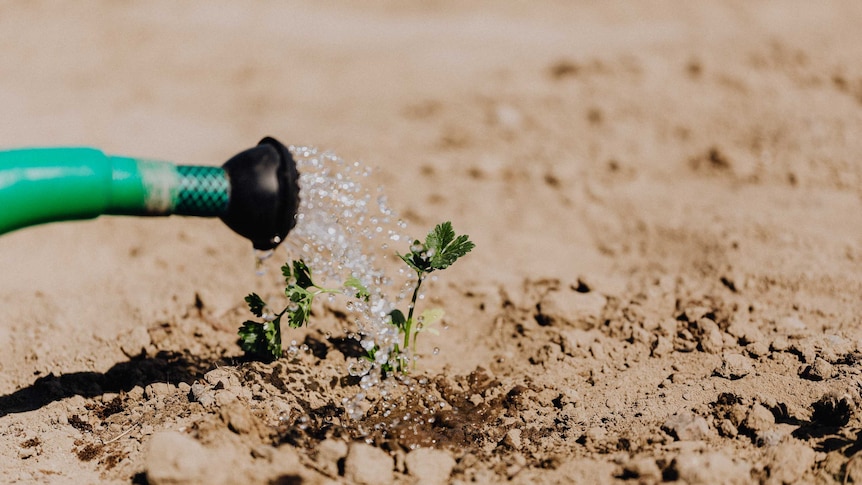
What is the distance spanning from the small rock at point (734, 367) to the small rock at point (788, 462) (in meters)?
0.43

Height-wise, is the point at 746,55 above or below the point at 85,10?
above

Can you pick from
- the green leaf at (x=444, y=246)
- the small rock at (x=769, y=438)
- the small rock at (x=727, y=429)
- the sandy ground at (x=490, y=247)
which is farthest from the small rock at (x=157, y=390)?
the small rock at (x=769, y=438)

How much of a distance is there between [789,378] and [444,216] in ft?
6.62

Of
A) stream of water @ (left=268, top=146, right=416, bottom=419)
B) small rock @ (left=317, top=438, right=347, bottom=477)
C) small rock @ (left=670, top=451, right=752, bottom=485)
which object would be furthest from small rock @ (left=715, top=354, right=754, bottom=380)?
small rock @ (left=317, top=438, right=347, bottom=477)

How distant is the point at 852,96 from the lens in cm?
501

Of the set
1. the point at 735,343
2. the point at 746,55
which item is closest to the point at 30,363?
the point at 735,343

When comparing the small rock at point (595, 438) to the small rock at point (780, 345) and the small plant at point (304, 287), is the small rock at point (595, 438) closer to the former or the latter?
the small plant at point (304, 287)

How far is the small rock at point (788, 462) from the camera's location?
2217 mm

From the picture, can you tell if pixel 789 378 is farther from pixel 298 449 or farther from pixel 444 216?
pixel 444 216

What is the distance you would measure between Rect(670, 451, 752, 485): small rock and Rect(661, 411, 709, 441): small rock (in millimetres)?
160

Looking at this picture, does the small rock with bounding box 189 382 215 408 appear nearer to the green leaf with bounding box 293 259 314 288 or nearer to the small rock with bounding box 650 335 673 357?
the green leaf with bounding box 293 259 314 288

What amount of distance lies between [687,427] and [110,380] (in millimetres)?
2117

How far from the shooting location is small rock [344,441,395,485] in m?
2.28

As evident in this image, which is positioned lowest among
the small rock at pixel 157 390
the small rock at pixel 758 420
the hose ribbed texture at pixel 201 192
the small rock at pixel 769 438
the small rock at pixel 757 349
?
the small rock at pixel 157 390
